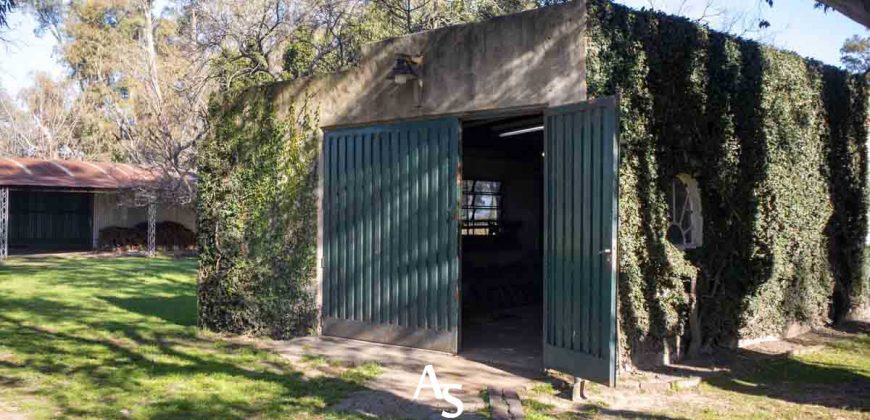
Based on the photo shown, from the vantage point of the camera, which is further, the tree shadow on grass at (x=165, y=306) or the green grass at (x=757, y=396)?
the tree shadow on grass at (x=165, y=306)

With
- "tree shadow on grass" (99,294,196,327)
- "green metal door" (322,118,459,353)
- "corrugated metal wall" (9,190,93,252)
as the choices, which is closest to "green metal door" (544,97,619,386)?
"green metal door" (322,118,459,353)

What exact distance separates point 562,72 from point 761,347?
420 cm

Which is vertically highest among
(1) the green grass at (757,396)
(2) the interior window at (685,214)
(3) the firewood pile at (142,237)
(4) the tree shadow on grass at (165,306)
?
(2) the interior window at (685,214)

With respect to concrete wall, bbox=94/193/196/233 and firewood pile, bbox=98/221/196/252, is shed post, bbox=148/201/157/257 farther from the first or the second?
firewood pile, bbox=98/221/196/252

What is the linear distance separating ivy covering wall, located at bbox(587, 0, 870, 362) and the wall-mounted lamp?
1.97m

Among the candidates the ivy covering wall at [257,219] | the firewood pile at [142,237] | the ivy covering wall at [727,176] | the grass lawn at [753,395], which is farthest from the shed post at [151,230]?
the grass lawn at [753,395]

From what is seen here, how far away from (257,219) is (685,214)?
4.95 m

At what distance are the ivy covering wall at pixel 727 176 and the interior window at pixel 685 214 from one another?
12 cm

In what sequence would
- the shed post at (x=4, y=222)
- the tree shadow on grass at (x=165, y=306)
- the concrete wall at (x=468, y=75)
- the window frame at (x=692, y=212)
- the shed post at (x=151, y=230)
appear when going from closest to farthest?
the concrete wall at (x=468, y=75), the window frame at (x=692, y=212), the tree shadow on grass at (x=165, y=306), the shed post at (x=4, y=222), the shed post at (x=151, y=230)

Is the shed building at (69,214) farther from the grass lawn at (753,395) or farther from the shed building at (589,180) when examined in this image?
the grass lawn at (753,395)

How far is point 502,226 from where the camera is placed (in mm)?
12828

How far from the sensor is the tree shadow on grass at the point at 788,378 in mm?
6312

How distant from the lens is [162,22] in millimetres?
32094

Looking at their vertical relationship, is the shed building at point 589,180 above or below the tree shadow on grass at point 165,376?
above
